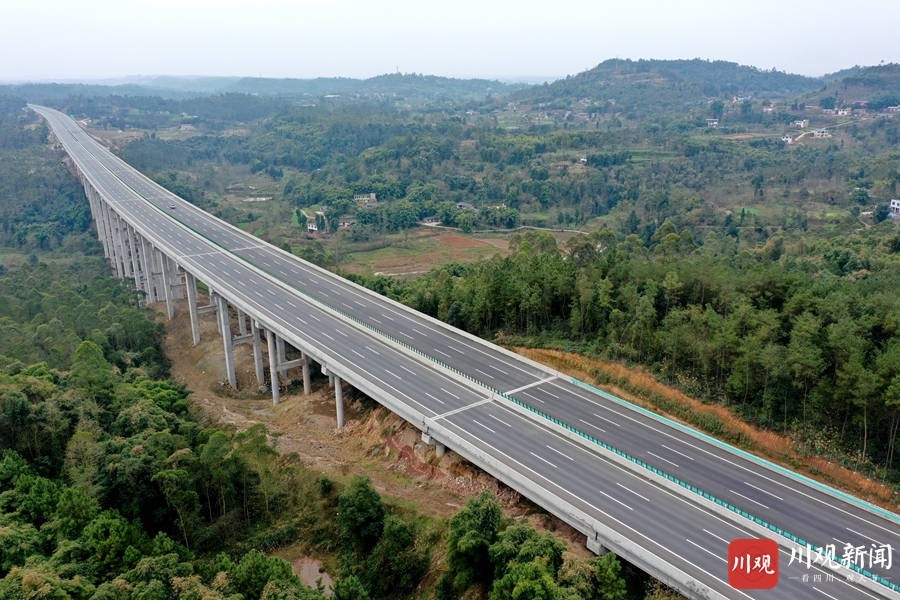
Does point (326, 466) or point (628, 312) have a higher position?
point (628, 312)

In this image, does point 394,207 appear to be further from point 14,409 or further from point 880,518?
point 880,518

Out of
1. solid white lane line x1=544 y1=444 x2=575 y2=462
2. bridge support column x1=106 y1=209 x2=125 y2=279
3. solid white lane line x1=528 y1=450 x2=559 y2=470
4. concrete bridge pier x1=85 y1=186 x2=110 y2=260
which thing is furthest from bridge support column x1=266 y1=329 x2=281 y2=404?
concrete bridge pier x1=85 y1=186 x2=110 y2=260

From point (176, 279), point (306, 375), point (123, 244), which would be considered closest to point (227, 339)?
point (306, 375)

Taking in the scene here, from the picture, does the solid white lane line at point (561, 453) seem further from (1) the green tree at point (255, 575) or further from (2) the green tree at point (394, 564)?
(1) the green tree at point (255, 575)

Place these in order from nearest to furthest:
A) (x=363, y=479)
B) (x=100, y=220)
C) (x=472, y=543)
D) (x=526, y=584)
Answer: (x=526, y=584) < (x=472, y=543) < (x=363, y=479) < (x=100, y=220)

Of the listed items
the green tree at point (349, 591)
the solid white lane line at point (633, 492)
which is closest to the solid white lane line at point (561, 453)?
the solid white lane line at point (633, 492)

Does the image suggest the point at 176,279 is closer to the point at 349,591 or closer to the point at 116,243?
the point at 116,243

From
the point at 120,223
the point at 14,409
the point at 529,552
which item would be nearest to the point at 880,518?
the point at 529,552

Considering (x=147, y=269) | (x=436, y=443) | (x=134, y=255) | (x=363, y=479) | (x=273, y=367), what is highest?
(x=134, y=255)
